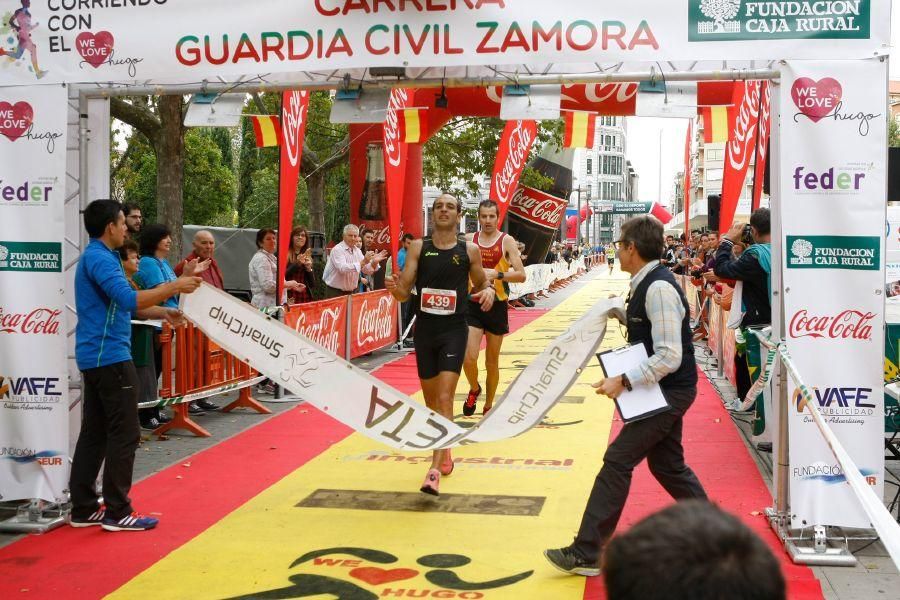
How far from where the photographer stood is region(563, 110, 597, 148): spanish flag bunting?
6832 mm

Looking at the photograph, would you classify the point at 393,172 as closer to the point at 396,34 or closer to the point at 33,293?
the point at 396,34

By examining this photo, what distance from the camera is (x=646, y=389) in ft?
16.8

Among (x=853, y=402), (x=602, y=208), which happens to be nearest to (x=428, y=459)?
(x=853, y=402)

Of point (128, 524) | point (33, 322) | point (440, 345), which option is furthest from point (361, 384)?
point (33, 322)

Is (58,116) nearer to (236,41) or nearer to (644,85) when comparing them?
(236,41)

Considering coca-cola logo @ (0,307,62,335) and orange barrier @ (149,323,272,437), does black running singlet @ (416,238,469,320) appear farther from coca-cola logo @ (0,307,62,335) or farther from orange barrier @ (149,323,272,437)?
orange barrier @ (149,323,272,437)

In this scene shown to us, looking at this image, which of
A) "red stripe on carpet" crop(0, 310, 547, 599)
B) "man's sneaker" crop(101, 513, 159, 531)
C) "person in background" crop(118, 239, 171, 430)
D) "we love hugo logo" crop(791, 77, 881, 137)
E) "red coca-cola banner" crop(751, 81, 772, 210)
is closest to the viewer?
"red stripe on carpet" crop(0, 310, 547, 599)

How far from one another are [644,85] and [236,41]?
8.82 feet

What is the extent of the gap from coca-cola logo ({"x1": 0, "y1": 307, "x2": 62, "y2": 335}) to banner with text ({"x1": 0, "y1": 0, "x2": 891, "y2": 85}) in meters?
1.55

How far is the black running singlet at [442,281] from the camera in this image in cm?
714

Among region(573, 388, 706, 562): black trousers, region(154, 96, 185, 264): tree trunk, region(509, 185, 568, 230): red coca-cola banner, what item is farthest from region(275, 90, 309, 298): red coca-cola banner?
region(509, 185, 568, 230): red coca-cola banner

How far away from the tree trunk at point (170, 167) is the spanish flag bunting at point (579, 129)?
399 inches

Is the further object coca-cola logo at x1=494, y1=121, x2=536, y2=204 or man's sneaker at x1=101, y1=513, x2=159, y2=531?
coca-cola logo at x1=494, y1=121, x2=536, y2=204

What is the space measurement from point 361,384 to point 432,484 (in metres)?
0.91
